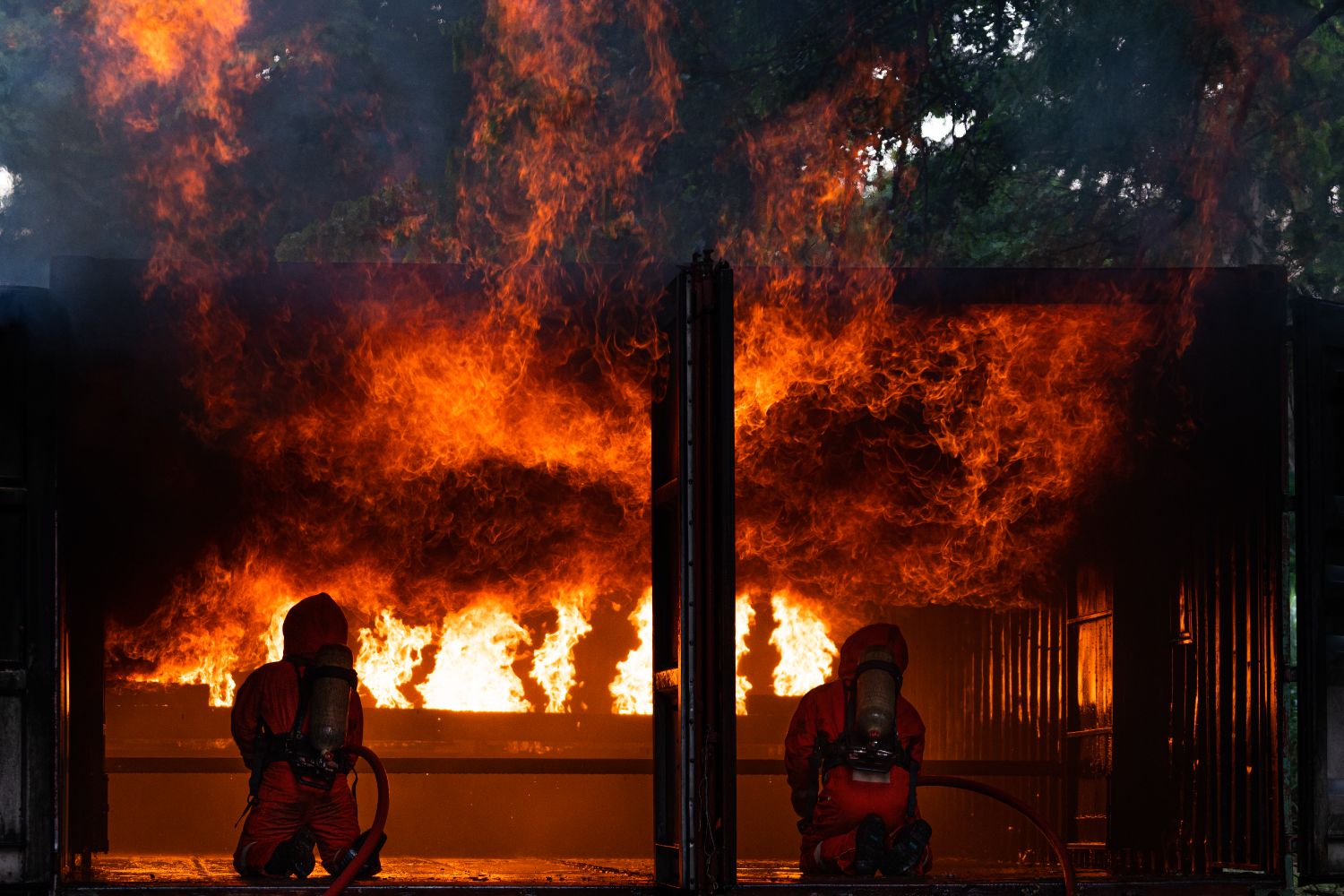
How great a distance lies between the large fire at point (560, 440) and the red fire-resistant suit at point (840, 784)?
1.72 m

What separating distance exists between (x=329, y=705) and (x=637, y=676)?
636cm

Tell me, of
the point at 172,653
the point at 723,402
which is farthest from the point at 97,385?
the point at 723,402

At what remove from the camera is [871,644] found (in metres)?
7.93

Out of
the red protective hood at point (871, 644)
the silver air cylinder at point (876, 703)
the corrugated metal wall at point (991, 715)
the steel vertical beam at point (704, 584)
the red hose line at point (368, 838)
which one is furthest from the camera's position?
the corrugated metal wall at point (991, 715)

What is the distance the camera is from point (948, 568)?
11.2 metres

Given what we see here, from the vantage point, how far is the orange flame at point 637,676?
1352 cm

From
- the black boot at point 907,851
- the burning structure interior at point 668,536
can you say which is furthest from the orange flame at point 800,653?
the black boot at point 907,851

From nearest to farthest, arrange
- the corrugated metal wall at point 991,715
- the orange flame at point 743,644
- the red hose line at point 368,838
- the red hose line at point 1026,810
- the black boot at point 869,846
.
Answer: the red hose line at point 368,838
the red hose line at point 1026,810
the black boot at point 869,846
the corrugated metal wall at point 991,715
the orange flame at point 743,644

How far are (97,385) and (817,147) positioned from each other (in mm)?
7918

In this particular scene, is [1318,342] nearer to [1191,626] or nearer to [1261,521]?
[1261,521]

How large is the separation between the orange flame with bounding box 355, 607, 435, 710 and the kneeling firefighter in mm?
4299

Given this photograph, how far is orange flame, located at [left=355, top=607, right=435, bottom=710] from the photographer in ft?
41.2

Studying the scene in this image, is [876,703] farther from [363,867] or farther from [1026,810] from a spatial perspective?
[363,867]

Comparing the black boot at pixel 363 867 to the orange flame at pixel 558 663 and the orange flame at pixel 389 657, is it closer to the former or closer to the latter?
the orange flame at pixel 389 657
